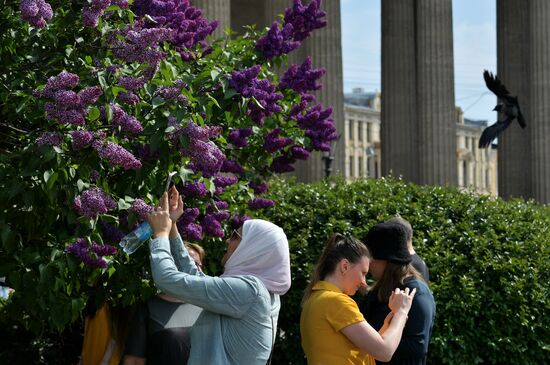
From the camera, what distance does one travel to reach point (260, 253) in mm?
7086

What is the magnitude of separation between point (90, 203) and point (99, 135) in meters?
0.48

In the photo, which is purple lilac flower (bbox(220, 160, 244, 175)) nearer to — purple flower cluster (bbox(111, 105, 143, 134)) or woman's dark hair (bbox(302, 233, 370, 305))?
purple flower cluster (bbox(111, 105, 143, 134))

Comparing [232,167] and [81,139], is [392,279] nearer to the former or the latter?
[81,139]

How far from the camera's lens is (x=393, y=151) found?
138 feet

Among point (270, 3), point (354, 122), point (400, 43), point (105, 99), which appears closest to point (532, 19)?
point (400, 43)

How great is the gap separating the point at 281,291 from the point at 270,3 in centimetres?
A: 3188

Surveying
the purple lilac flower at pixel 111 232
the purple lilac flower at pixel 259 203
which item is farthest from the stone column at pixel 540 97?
the purple lilac flower at pixel 111 232

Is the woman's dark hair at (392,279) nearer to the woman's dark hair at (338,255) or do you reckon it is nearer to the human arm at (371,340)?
the woman's dark hair at (338,255)

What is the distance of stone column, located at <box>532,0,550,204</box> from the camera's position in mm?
42219

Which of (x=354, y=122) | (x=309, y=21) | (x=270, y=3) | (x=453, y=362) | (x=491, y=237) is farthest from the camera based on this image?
(x=354, y=122)

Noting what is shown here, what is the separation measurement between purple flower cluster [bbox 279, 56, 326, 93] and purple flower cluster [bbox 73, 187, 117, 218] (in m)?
4.08

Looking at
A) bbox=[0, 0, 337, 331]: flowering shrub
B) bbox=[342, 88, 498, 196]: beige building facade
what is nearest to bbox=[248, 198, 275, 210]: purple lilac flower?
bbox=[0, 0, 337, 331]: flowering shrub

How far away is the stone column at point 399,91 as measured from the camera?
41.9 metres

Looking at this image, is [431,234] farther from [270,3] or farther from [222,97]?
[270,3]
